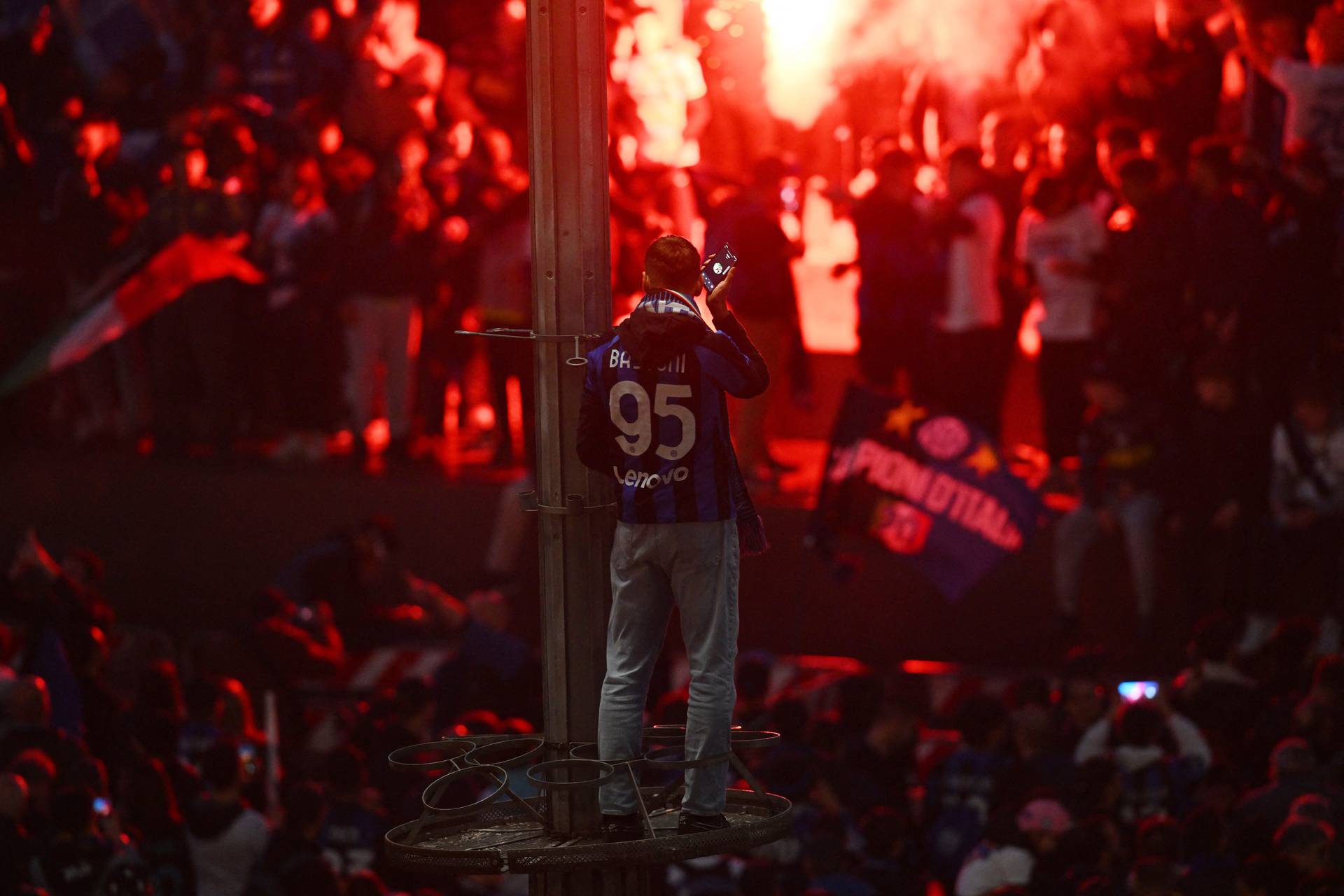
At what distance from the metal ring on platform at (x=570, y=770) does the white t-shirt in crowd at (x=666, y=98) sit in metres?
8.62

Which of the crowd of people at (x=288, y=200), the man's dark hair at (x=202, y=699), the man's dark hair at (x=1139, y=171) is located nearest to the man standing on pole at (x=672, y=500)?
the man's dark hair at (x=202, y=699)

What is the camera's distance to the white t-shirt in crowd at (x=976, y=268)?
12086 millimetres

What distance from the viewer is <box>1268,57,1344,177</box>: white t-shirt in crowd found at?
11.6 meters

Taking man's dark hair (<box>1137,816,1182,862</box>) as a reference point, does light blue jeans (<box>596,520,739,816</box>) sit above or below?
above

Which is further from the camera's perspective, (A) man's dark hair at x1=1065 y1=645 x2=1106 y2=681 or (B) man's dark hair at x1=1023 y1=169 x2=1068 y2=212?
(B) man's dark hair at x1=1023 y1=169 x2=1068 y2=212

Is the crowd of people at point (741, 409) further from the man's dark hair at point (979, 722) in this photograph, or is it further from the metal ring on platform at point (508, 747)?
the metal ring on platform at point (508, 747)

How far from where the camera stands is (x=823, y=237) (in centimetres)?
1550

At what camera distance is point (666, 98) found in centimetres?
1438

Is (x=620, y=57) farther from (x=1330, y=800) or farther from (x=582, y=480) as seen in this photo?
(x=582, y=480)

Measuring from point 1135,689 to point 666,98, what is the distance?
564 cm

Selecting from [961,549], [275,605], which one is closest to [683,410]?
[961,549]

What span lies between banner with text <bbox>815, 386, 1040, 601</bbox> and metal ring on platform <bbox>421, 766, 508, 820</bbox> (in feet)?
20.0

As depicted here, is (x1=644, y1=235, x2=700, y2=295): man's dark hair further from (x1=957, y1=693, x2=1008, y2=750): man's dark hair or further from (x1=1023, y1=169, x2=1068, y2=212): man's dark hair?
(x1=1023, y1=169, x2=1068, y2=212): man's dark hair

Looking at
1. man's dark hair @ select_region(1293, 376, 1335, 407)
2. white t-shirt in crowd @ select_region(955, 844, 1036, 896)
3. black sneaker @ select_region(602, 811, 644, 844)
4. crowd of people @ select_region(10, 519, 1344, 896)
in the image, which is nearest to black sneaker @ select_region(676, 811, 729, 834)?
black sneaker @ select_region(602, 811, 644, 844)
